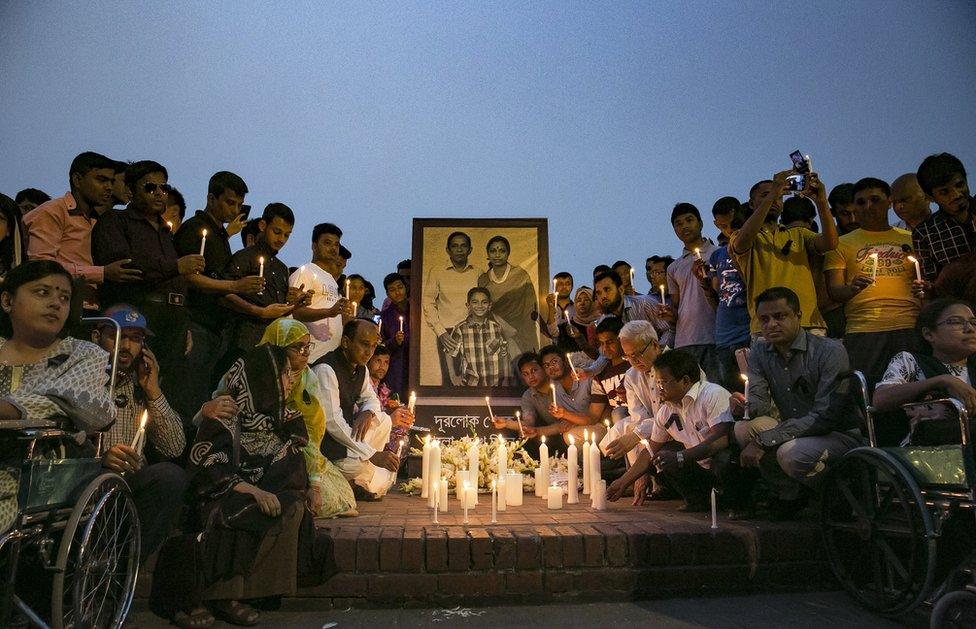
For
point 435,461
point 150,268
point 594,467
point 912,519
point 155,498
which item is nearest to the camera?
point 912,519

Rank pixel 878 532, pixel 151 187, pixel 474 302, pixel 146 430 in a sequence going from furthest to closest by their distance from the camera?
pixel 474 302 < pixel 151 187 < pixel 146 430 < pixel 878 532

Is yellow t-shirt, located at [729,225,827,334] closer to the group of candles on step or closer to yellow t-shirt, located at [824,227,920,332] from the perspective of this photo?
yellow t-shirt, located at [824,227,920,332]

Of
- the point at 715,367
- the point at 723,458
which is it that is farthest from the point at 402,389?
the point at 723,458

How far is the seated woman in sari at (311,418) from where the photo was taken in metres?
3.82

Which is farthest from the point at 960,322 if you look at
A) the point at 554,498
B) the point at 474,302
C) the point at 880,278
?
the point at 474,302

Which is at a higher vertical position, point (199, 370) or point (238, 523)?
point (199, 370)

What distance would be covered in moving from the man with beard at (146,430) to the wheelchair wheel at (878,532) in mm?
3269

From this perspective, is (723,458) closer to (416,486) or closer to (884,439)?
(884,439)

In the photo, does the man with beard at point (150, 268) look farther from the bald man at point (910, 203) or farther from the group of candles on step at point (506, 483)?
the bald man at point (910, 203)

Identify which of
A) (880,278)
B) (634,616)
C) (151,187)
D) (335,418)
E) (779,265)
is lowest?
(634,616)

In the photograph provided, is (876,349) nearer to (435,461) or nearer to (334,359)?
(435,461)

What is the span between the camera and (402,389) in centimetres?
737

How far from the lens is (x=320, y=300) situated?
6.07m

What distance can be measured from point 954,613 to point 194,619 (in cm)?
310
